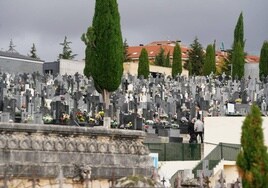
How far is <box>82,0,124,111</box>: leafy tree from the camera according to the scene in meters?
37.9

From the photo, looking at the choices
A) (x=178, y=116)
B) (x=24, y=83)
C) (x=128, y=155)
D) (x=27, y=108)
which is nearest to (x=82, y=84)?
(x=24, y=83)

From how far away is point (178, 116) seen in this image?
32.7 metres

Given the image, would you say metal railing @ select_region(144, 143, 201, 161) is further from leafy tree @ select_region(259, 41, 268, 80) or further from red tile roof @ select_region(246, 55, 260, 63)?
red tile roof @ select_region(246, 55, 260, 63)

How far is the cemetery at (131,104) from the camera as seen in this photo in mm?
25297

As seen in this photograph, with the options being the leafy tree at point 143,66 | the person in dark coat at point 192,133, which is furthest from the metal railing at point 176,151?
the leafy tree at point 143,66

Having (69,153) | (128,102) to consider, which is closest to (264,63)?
(128,102)

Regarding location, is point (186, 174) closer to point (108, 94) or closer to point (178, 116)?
point (178, 116)

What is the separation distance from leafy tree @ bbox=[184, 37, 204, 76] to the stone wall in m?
70.6

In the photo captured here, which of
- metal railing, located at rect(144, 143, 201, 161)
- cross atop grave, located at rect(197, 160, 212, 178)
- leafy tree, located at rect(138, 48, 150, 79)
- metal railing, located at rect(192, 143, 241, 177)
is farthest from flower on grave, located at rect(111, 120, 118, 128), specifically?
leafy tree, located at rect(138, 48, 150, 79)

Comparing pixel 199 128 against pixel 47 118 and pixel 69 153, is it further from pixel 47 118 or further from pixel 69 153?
pixel 69 153

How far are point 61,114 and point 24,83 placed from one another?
15.0 m

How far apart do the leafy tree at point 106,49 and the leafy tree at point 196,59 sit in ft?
152

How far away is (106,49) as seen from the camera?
127 ft

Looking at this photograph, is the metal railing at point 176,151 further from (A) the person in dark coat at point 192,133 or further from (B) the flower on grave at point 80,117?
(B) the flower on grave at point 80,117
